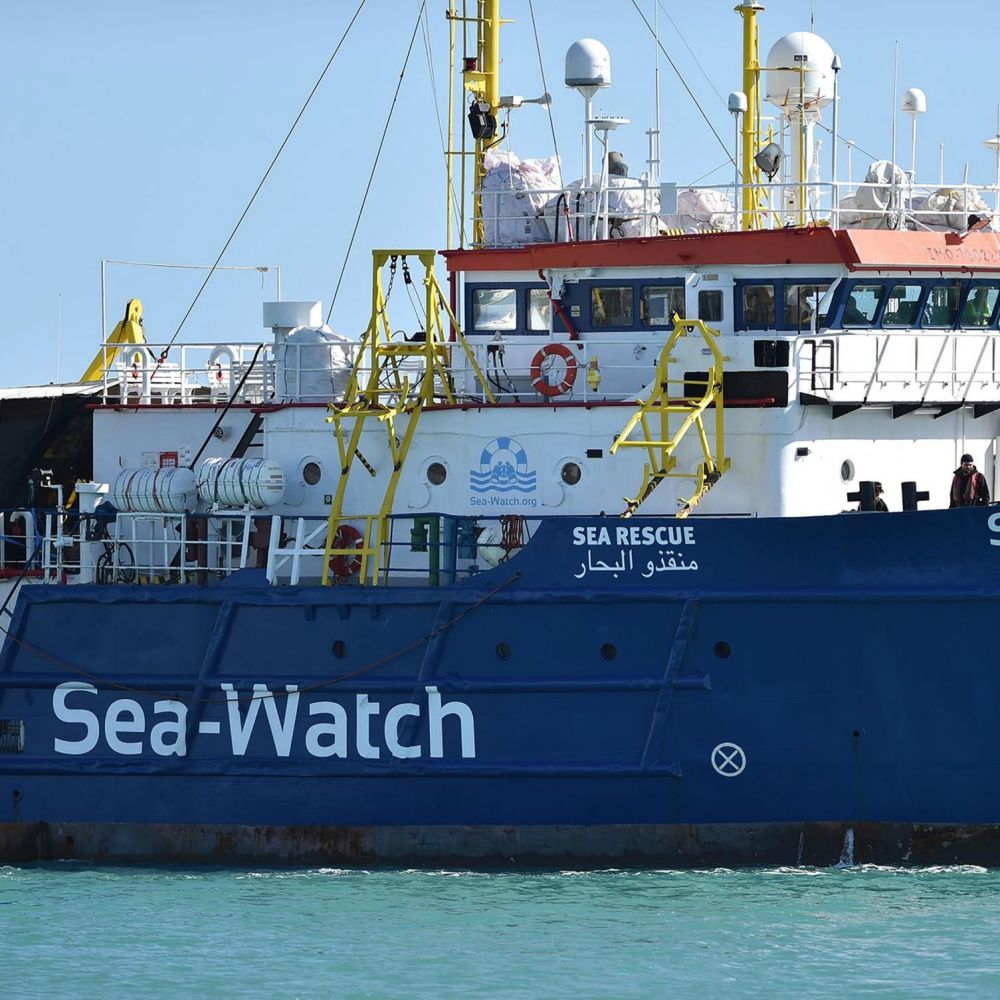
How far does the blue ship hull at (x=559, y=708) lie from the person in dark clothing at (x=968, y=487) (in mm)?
948

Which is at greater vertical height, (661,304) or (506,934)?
(661,304)

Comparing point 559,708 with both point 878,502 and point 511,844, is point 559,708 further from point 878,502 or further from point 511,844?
point 878,502

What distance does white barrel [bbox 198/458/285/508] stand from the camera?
60.0ft

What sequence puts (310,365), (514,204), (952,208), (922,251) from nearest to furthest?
(922,251) < (952,208) < (514,204) < (310,365)

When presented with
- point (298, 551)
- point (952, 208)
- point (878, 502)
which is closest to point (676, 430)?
point (878, 502)

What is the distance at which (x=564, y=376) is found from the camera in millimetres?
18203

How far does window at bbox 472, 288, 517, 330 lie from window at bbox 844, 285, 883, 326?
3.00 m

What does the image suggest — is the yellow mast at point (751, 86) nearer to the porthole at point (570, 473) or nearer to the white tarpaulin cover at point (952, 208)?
the white tarpaulin cover at point (952, 208)

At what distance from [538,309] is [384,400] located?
1.60 metres

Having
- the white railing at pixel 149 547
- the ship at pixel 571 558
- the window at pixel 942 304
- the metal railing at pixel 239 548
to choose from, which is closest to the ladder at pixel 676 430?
the ship at pixel 571 558

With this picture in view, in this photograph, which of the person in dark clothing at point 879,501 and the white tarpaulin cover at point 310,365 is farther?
the white tarpaulin cover at point 310,365

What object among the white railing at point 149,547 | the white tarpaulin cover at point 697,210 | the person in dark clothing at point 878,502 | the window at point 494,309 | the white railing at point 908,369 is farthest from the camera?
the white tarpaulin cover at point 697,210

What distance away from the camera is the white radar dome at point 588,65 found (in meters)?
19.0

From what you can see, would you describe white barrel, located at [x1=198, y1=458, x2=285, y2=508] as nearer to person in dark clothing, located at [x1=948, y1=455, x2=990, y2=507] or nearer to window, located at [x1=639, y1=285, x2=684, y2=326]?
window, located at [x1=639, y1=285, x2=684, y2=326]
